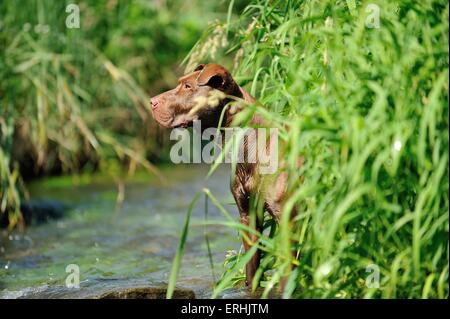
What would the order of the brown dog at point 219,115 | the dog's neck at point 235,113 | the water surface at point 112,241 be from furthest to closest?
1. the water surface at point 112,241
2. the dog's neck at point 235,113
3. the brown dog at point 219,115

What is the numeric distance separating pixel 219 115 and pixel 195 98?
18cm

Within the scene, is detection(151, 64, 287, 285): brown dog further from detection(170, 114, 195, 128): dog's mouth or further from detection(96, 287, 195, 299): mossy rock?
detection(96, 287, 195, 299): mossy rock

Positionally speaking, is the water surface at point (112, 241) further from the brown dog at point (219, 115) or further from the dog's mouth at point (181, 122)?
the dog's mouth at point (181, 122)

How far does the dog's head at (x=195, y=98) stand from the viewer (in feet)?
15.5

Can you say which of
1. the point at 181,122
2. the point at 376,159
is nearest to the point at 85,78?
the point at 181,122

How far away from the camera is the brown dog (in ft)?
15.3

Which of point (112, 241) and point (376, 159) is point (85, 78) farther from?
point (376, 159)

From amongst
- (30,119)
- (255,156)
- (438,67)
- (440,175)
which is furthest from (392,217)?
(30,119)

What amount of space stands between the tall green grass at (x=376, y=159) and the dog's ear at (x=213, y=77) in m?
0.61

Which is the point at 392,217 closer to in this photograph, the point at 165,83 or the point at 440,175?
the point at 440,175

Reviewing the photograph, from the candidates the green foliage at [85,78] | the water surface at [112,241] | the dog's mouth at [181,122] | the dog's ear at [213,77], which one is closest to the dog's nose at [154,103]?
the dog's mouth at [181,122]

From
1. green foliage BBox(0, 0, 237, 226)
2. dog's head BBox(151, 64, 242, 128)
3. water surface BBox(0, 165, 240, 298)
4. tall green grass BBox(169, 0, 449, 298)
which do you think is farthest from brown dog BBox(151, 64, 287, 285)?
green foliage BBox(0, 0, 237, 226)

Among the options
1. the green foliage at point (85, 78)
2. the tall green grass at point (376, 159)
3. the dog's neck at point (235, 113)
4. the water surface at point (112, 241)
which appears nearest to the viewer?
the tall green grass at point (376, 159)

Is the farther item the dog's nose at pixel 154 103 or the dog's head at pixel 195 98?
the dog's nose at pixel 154 103
